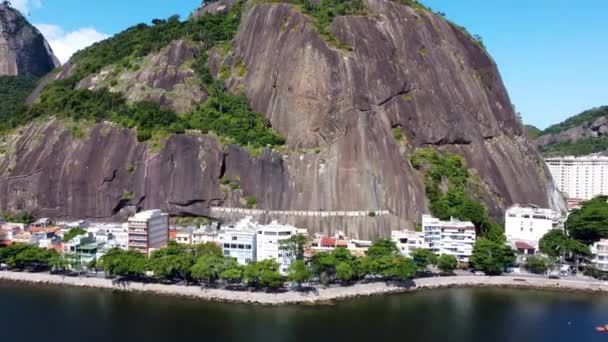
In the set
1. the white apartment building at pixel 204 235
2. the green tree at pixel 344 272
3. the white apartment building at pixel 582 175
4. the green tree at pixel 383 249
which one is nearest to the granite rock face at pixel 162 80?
the white apartment building at pixel 204 235

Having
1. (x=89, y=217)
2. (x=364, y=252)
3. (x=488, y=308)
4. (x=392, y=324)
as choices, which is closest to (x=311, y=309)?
(x=392, y=324)

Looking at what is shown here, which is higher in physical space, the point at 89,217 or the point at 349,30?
the point at 349,30

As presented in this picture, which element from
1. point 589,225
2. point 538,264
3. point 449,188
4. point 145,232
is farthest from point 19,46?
point 589,225

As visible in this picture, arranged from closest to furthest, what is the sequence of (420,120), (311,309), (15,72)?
(311,309), (420,120), (15,72)

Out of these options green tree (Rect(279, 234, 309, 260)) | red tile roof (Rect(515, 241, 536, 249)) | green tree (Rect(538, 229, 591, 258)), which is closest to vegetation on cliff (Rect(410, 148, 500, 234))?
red tile roof (Rect(515, 241, 536, 249))

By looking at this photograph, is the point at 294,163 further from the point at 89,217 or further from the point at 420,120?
the point at 89,217

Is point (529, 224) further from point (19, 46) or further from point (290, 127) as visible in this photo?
point (19, 46)
